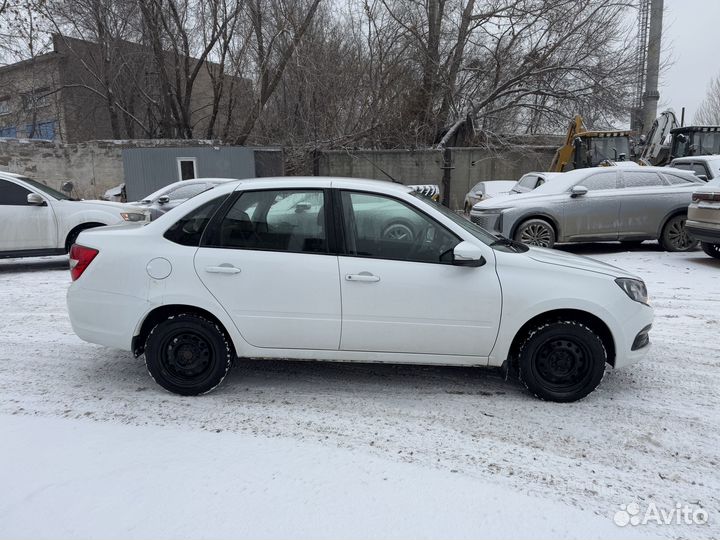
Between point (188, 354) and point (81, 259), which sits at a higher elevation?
point (81, 259)

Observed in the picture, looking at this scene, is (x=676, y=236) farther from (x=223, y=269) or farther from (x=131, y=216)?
(x=131, y=216)

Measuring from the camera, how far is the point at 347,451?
311 centimetres

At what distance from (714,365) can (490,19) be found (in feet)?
59.1

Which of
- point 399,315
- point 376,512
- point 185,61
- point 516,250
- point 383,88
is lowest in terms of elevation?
point 376,512

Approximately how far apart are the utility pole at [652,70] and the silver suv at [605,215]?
570 inches

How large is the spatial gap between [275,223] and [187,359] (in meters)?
1.23

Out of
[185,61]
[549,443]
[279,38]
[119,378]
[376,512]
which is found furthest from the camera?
[185,61]

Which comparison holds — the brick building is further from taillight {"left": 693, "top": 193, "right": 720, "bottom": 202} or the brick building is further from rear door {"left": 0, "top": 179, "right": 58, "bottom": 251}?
taillight {"left": 693, "top": 193, "right": 720, "bottom": 202}

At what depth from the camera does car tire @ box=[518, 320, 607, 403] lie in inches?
143

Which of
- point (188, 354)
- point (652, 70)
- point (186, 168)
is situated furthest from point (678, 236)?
point (186, 168)

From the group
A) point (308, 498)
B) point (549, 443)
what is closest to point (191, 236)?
point (308, 498)

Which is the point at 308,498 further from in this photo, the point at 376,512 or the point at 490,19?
the point at 490,19

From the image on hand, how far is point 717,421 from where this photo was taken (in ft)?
11.5

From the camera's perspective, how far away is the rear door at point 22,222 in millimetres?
8109
